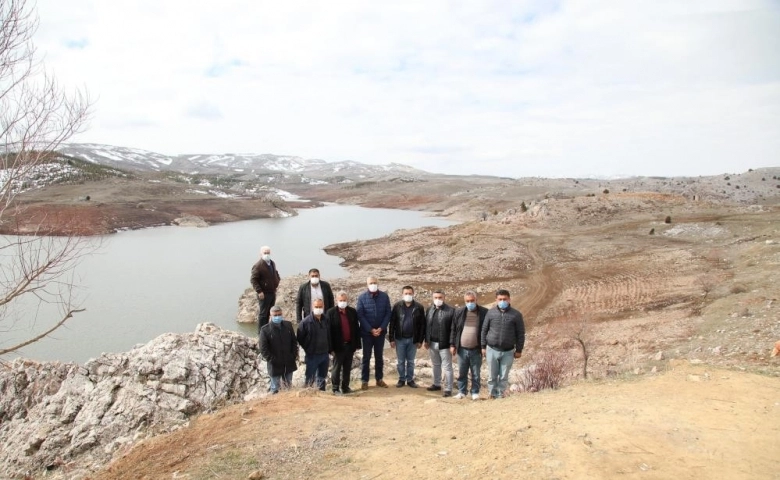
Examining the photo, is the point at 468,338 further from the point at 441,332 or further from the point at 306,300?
the point at 306,300

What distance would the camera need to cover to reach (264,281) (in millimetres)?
9258

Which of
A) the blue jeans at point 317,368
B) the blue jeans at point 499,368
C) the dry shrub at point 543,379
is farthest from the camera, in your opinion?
the dry shrub at point 543,379

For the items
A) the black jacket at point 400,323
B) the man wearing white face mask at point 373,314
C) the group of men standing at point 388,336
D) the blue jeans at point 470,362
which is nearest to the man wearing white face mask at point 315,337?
the group of men standing at point 388,336

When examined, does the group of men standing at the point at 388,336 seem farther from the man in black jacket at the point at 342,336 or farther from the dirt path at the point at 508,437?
the dirt path at the point at 508,437

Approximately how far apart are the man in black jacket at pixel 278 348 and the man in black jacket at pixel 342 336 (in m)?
0.70

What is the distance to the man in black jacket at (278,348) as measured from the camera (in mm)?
7789

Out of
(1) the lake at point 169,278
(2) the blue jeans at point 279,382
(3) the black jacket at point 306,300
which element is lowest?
(1) the lake at point 169,278

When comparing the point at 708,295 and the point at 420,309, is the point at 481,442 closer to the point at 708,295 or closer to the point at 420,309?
the point at 420,309

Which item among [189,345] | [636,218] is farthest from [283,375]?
[636,218]

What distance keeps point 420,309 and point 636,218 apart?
109 feet

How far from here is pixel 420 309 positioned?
27.3 ft

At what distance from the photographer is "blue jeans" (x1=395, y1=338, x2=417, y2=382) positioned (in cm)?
841

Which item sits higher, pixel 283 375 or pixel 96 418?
pixel 283 375

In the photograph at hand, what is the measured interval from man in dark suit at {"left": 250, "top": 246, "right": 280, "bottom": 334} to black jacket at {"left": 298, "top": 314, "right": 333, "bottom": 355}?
1761mm
